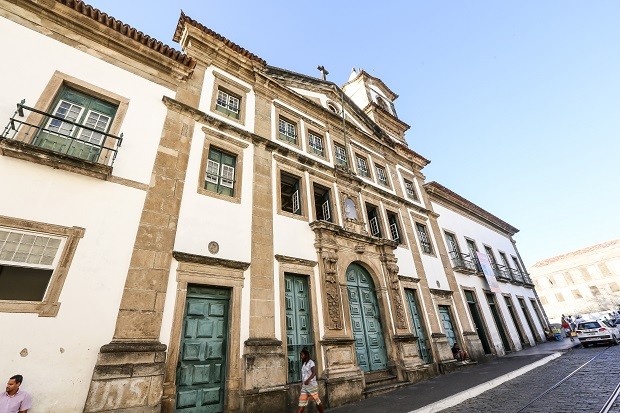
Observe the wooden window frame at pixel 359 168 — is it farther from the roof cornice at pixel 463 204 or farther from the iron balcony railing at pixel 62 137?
the iron balcony railing at pixel 62 137

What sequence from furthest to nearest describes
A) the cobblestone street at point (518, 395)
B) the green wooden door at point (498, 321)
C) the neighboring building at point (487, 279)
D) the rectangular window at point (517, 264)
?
the rectangular window at point (517, 264), the green wooden door at point (498, 321), the neighboring building at point (487, 279), the cobblestone street at point (518, 395)

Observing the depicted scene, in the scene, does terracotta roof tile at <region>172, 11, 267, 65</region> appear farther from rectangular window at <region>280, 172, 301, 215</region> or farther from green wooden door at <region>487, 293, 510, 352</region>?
green wooden door at <region>487, 293, 510, 352</region>

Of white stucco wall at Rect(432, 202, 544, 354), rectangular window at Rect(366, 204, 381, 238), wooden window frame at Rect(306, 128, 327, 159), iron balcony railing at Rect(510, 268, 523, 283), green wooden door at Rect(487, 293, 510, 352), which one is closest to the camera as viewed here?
wooden window frame at Rect(306, 128, 327, 159)

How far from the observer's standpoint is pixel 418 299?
1180cm

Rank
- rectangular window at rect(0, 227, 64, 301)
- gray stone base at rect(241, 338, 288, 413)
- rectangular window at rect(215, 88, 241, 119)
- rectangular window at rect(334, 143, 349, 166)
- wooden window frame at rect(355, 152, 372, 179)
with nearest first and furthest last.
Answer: rectangular window at rect(0, 227, 64, 301)
gray stone base at rect(241, 338, 288, 413)
rectangular window at rect(215, 88, 241, 119)
rectangular window at rect(334, 143, 349, 166)
wooden window frame at rect(355, 152, 372, 179)

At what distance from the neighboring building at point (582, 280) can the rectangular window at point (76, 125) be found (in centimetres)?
5727

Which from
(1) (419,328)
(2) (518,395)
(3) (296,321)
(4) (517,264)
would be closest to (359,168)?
(1) (419,328)

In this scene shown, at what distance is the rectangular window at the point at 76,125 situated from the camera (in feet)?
20.3

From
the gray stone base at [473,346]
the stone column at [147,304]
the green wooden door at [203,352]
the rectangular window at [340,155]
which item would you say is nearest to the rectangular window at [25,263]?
the stone column at [147,304]

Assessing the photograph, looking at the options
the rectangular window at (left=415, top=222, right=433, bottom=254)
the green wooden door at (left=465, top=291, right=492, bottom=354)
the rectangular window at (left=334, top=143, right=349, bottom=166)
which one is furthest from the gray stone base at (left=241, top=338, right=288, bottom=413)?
the green wooden door at (left=465, top=291, right=492, bottom=354)

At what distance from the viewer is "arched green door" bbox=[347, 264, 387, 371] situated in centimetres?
923

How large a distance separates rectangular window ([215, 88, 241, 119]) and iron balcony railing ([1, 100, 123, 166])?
12.2ft

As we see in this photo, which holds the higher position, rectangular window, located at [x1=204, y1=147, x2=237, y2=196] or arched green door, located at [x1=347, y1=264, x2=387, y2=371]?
rectangular window, located at [x1=204, y1=147, x2=237, y2=196]

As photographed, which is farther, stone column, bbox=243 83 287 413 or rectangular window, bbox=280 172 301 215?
rectangular window, bbox=280 172 301 215
